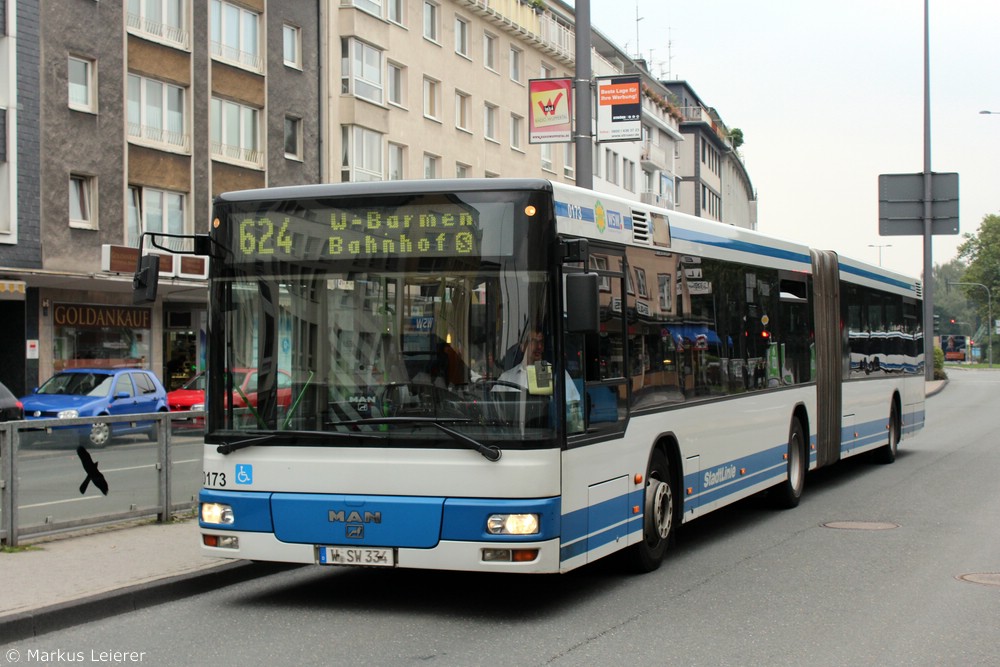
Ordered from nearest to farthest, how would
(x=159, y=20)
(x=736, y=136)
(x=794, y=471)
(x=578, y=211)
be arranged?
(x=578, y=211) < (x=794, y=471) < (x=159, y=20) < (x=736, y=136)

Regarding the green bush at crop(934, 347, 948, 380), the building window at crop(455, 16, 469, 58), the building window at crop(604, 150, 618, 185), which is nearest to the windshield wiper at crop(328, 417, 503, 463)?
the building window at crop(455, 16, 469, 58)

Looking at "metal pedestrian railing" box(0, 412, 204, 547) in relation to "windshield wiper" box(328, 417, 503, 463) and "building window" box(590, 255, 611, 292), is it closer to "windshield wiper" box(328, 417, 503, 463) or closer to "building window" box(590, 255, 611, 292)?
"windshield wiper" box(328, 417, 503, 463)

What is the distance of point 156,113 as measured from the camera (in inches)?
1339

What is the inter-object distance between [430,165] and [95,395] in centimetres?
2250

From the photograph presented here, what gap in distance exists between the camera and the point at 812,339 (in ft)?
48.9

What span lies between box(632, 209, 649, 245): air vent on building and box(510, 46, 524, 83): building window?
151 feet

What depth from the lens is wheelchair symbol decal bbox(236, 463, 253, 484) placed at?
8.40 meters

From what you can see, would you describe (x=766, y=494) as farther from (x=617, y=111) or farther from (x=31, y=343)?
(x=31, y=343)

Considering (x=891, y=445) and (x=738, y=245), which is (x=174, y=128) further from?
(x=738, y=245)

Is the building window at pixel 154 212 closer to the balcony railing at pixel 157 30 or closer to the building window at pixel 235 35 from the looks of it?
the balcony railing at pixel 157 30

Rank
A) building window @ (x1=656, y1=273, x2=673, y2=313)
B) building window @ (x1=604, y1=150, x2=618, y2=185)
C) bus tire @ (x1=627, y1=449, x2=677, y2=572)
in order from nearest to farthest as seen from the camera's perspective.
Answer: bus tire @ (x1=627, y1=449, x2=677, y2=572) < building window @ (x1=656, y1=273, x2=673, y2=313) < building window @ (x1=604, y1=150, x2=618, y2=185)

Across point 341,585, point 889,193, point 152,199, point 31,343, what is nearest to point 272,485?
point 341,585

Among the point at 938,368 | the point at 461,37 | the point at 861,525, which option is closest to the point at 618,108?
the point at 861,525

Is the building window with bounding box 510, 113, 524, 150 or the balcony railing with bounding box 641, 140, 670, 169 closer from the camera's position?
the building window with bounding box 510, 113, 524, 150
